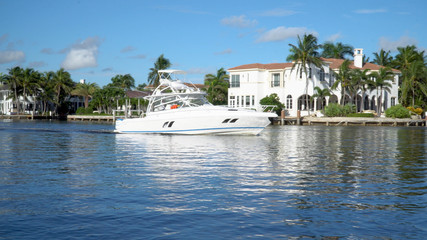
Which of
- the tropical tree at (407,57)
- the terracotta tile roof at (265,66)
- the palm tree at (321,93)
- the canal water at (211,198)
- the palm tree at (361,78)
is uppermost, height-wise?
the tropical tree at (407,57)

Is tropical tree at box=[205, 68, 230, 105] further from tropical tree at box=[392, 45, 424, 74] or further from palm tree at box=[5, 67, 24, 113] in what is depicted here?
palm tree at box=[5, 67, 24, 113]

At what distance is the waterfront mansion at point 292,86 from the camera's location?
67000mm

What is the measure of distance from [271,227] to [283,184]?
4.11 meters

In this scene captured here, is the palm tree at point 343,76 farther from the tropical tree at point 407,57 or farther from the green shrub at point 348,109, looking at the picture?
the tropical tree at point 407,57

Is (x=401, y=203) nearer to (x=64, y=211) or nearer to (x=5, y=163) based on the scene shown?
(x=64, y=211)

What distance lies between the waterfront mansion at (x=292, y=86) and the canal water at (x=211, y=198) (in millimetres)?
50360

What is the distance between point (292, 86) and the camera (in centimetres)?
6731

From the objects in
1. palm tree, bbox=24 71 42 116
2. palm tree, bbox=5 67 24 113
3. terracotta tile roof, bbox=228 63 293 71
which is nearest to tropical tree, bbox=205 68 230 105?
terracotta tile roof, bbox=228 63 293 71

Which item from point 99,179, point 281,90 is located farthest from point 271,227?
point 281,90

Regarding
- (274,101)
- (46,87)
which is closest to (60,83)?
(46,87)

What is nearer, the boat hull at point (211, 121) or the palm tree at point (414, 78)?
the boat hull at point (211, 121)

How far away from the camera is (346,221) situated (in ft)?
26.6

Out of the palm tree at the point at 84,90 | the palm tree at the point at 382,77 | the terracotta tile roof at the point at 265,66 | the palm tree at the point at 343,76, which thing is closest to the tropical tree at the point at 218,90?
the terracotta tile roof at the point at 265,66

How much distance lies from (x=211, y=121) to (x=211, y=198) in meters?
20.9
